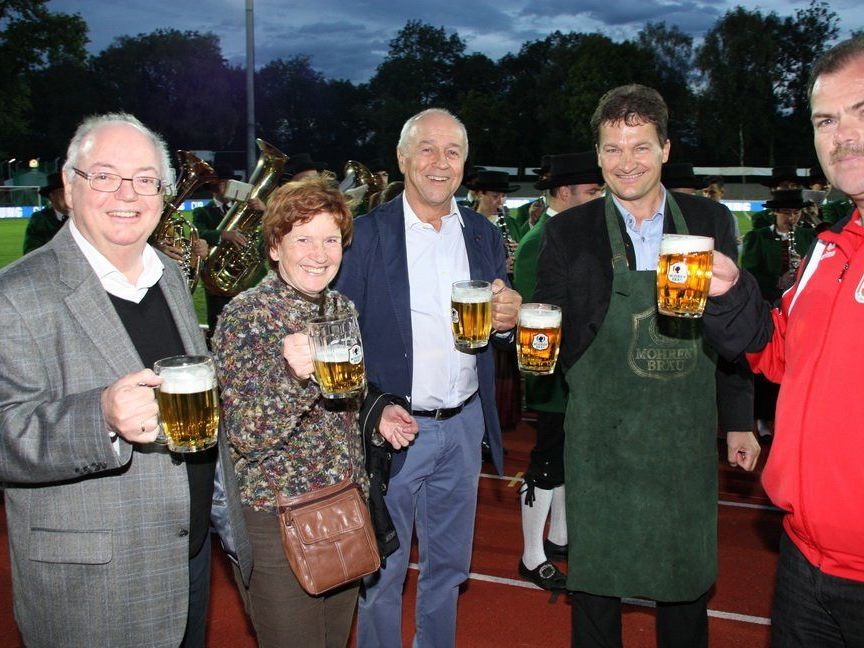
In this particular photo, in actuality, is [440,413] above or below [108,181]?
below

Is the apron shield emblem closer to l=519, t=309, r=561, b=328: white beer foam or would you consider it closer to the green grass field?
l=519, t=309, r=561, b=328: white beer foam

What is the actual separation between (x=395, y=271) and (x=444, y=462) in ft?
3.21

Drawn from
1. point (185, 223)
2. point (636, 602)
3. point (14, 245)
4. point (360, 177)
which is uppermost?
point (360, 177)

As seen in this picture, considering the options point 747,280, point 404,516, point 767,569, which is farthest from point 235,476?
point 767,569

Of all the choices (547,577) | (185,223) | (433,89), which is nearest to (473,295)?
(547,577)

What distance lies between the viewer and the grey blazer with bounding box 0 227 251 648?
2.23 m

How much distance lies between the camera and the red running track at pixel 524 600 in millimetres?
4590

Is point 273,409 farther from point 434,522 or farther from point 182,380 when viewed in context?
point 434,522

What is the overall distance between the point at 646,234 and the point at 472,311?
1.03 meters

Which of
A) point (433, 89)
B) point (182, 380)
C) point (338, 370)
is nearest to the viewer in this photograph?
point (182, 380)

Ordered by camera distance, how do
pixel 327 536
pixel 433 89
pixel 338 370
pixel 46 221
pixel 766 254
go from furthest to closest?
pixel 433 89 < pixel 766 254 < pixel 46 221 < pixel 327 536 < pixel 338 370

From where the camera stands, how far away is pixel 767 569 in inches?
214

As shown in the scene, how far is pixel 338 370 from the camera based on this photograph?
2.62 m

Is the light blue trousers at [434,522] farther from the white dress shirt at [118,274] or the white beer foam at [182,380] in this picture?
the white beer foam at [182,380]
